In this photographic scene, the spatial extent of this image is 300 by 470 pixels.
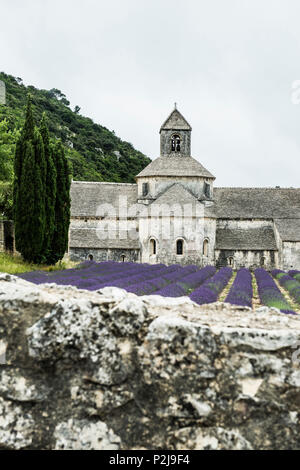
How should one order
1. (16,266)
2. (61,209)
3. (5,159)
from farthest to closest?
1. (5,159)
2. (61,209)
3. (16,266)

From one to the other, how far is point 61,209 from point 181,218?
49.4 ft

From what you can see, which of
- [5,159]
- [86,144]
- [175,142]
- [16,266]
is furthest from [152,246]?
[86,144]

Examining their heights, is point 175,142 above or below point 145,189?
above

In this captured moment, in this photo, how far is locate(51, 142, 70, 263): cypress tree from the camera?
27984mm

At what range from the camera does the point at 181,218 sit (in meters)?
41.3

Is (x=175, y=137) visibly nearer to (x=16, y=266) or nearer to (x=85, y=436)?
(x=16, y=266)

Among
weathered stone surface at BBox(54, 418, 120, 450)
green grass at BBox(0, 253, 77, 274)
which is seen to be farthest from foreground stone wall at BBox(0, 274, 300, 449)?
green grass at BBox(0, 253, 77, 274)

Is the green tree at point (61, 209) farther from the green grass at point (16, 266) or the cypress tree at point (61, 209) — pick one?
the green grass at point (16, 266)

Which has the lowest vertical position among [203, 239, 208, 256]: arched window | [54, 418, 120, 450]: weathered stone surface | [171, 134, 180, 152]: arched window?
[203, 239, 208, 256]: arched window

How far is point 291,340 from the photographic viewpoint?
3.67 metres

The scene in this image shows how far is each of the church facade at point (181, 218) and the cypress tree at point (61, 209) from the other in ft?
44.5

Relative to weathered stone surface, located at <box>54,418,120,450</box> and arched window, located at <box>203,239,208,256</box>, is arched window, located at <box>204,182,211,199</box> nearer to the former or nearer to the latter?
arched window, located at <box>203,239,208,256</box>

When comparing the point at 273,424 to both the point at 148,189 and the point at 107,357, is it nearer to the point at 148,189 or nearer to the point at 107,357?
the point at 107,357
